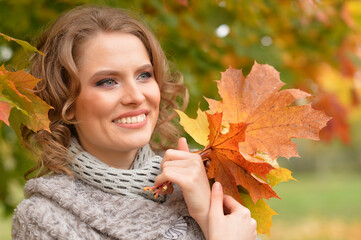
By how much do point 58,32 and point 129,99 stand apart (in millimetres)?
420

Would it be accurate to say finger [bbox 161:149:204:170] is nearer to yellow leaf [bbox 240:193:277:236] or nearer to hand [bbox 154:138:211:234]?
hand [bbox 154:138:211:234]

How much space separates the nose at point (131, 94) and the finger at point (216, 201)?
0.38 m

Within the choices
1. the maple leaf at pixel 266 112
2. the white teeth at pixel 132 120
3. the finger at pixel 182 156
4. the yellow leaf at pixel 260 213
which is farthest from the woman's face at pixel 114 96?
the yellow leaf at pixel 260 213

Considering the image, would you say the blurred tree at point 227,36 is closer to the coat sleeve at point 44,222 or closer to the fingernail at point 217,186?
the coat sleeve at point 44,222

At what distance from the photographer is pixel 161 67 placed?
6.06 ft

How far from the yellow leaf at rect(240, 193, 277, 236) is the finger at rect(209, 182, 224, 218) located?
6.4 inches

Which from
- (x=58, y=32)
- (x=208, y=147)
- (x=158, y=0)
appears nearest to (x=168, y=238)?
(x=208, y=147)

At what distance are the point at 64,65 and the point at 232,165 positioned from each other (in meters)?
0.68

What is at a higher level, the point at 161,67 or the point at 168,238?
the point at 161,67

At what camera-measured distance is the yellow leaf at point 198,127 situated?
156 cm

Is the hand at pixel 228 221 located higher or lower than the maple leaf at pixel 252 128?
lower

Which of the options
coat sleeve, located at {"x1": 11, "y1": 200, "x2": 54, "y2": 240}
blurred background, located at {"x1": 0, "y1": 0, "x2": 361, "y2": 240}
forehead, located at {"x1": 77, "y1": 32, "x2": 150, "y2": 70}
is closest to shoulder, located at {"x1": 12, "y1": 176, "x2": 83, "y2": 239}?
coat sleeve, located at {"x1": 11, "y1": 200, "x2": 54, "y2": 240}

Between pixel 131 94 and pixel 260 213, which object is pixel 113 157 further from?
pixel 260 213

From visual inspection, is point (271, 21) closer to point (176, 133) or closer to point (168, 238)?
point (176, 133)
